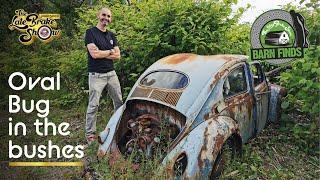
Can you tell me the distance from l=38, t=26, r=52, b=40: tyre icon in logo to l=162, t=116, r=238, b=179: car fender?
1.64 m

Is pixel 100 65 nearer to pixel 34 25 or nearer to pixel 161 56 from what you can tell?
pixel 161 56

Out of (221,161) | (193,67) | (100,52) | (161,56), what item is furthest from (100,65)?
(221,161)

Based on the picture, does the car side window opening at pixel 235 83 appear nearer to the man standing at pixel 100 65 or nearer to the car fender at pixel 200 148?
the car fender at pixel 200 148

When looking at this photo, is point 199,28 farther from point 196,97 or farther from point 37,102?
point 37,102

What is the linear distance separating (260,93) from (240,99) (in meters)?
0.37

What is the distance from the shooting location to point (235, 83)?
169 inches

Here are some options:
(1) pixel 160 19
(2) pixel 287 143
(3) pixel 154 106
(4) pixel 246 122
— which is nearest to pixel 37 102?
(3) pixel 154 106

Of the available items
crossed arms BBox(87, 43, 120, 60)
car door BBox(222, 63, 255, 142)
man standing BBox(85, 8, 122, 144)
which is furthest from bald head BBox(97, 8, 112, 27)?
car door BBox(222, 63, 255, 142)

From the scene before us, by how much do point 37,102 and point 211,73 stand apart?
1583mm

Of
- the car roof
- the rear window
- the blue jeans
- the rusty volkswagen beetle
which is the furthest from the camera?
the blue jeans

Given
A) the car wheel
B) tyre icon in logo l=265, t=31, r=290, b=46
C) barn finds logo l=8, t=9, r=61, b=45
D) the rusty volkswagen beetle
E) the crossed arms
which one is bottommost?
the car wheel

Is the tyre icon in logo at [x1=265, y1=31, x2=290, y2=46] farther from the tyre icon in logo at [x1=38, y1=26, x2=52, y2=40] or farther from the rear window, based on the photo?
the tyre icon in logo at [x1=38, y1=26, x2=52, y2=40]

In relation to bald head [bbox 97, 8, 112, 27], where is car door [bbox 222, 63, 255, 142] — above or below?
below

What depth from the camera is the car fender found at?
3.62 m
